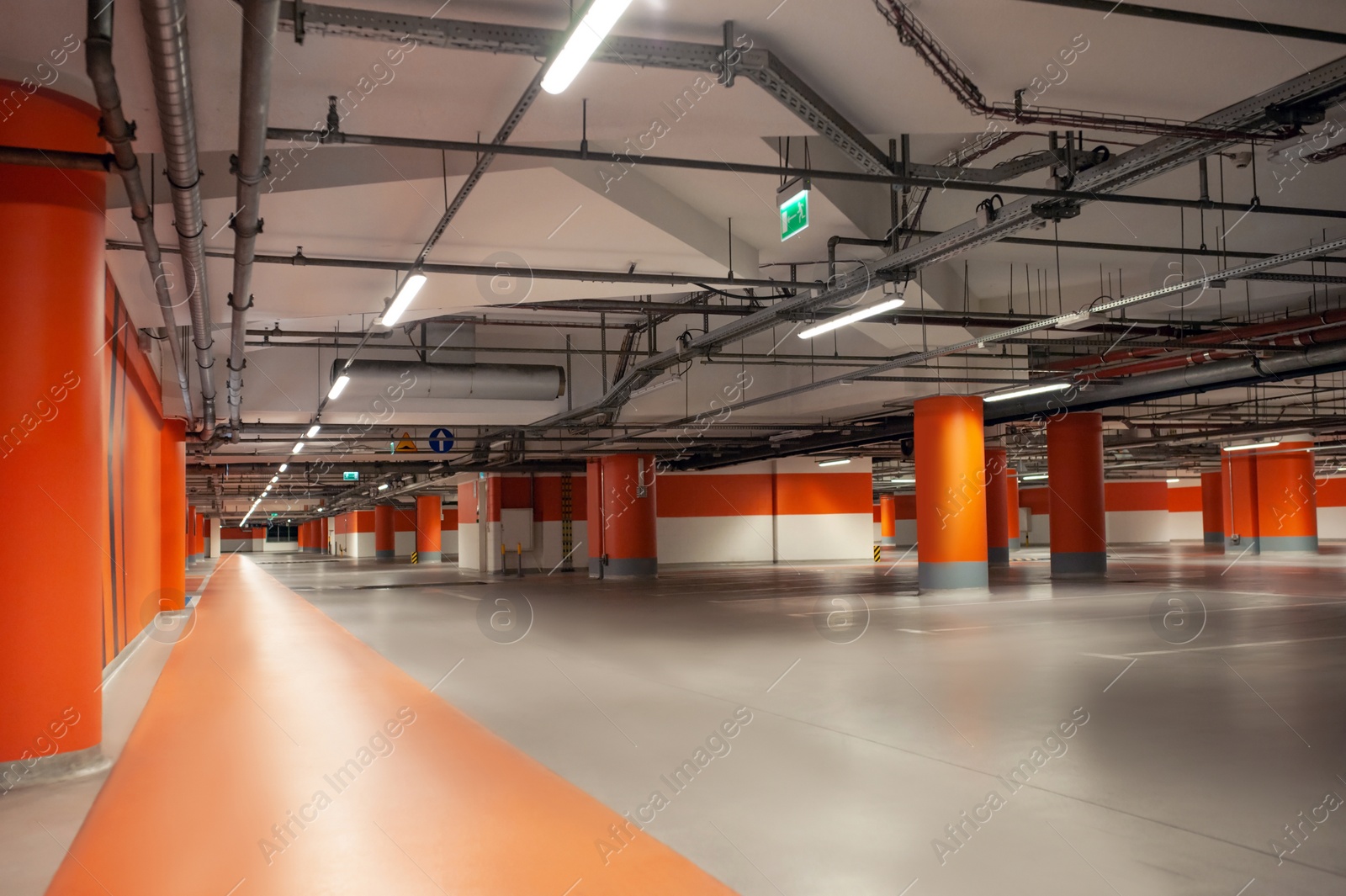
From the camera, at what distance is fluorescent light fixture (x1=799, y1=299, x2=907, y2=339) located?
10.2 meters

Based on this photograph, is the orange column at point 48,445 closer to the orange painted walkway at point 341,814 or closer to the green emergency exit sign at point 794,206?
the orange painted walkway at point 341,814

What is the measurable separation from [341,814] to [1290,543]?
39011 mm

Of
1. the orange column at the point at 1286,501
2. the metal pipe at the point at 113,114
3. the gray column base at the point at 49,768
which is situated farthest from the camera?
the orange column at the point at 1286,501

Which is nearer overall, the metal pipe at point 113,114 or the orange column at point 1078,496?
the metal pipe at point 113,114

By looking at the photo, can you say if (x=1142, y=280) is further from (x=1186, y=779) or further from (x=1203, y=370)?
(x=1186, y=779)

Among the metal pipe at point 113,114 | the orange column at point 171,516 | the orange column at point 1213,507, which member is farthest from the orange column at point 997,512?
the metal pipe at point 113,114

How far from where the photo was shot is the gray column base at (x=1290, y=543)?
116ft

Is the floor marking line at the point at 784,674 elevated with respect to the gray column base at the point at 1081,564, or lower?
elevated

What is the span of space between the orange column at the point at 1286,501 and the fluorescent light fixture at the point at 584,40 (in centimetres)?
3728

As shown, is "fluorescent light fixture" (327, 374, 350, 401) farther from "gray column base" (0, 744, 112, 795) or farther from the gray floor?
"gray column base" (0, 744, 112, 795)

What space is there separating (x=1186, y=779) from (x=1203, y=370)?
12.4 metres

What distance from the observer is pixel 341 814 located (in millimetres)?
5086

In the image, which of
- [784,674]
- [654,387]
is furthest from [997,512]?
[784,674]

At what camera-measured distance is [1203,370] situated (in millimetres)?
15883
